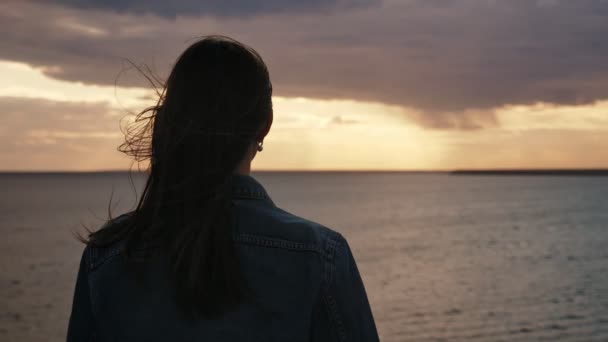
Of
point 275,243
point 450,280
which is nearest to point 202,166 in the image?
point 275,243

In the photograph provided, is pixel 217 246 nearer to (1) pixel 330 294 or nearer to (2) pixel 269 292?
(2) pixel 269 292

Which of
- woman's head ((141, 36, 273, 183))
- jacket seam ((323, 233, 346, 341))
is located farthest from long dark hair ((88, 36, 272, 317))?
jacket seam ((323, 233, 346, 341))

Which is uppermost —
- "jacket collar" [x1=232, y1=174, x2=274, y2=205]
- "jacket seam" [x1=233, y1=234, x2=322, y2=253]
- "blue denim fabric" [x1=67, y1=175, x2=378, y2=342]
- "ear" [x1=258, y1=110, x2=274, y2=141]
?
"ear" [x1=258, y1=110, x2=274, y2=141]

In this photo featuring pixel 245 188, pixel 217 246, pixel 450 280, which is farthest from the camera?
pixel 450 280

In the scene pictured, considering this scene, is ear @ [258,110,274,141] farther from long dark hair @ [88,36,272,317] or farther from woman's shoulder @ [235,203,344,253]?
woman's shoulder @ [235,203,344,253]

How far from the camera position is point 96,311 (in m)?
2.00

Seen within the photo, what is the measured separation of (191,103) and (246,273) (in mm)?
505

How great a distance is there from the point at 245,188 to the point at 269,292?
30cm

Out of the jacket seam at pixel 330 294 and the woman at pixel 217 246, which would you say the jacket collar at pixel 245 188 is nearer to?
the woman at pixel 217 246

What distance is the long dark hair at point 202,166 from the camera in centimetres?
178

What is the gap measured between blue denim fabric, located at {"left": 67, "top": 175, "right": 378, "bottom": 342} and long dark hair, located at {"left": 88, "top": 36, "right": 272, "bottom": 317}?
5 centimetres

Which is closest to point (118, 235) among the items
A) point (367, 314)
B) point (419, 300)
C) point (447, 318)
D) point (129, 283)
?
point (129, 283)

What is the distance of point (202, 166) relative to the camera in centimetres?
188

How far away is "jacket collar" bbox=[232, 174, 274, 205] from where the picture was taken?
190 centimetres
